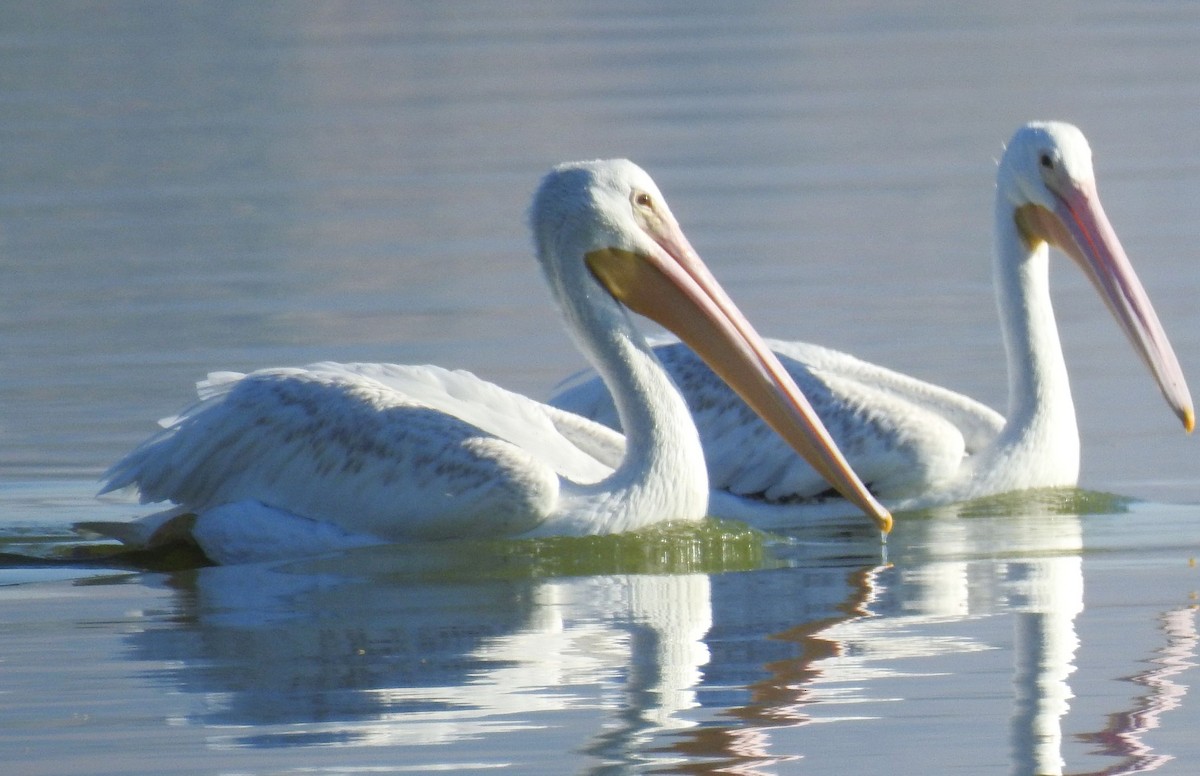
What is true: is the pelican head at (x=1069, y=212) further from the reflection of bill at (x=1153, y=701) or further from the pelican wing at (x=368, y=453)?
the reflection of bill at (x=1153, y=701)

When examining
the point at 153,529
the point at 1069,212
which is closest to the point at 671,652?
the point at 153,529

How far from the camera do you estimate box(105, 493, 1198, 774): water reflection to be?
5.30 metres

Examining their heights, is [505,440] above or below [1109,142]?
below

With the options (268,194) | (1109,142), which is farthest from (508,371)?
(1109,142)

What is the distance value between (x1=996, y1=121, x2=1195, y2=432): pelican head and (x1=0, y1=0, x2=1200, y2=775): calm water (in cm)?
61

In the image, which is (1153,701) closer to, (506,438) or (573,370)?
Result: (506,438)

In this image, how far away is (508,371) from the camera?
1048cm

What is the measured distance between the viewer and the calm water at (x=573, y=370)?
215 inches

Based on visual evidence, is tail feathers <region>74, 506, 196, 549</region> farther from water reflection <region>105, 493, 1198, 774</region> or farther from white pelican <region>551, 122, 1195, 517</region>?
white pelican <region>551, 122, 1195, 517</region>

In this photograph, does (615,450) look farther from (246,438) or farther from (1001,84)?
(1001,84)

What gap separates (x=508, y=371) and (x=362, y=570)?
321 centimetres

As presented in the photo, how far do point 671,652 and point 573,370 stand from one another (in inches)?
175

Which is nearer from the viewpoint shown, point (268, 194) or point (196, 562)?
point (196, 562)

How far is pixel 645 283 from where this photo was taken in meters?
7.55
